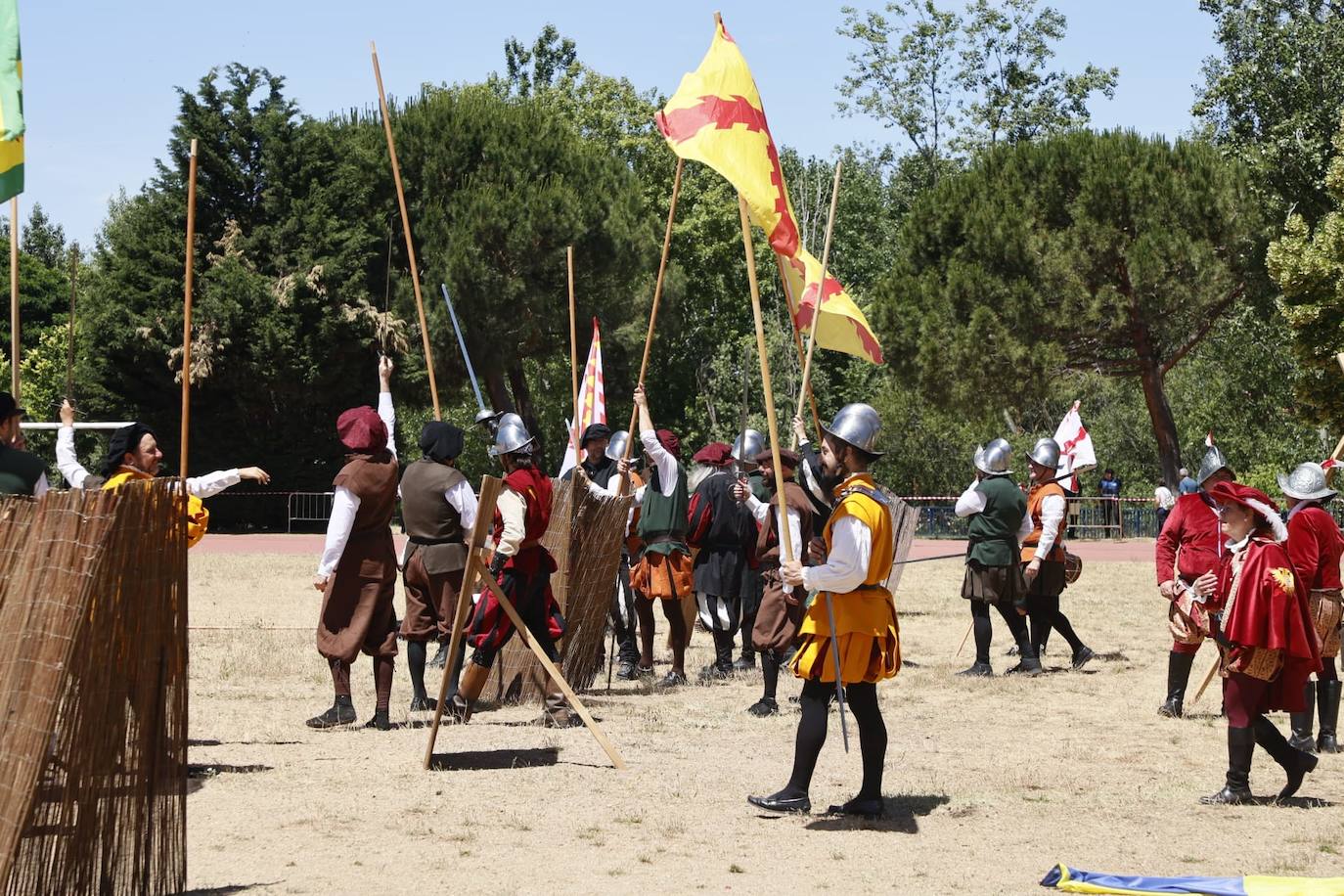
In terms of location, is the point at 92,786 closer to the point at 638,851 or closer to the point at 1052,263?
the point at 638,851

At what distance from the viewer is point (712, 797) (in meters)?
7.50

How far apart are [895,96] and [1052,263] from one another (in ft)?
63.2

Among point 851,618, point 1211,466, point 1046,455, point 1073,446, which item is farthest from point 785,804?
point 1073,446

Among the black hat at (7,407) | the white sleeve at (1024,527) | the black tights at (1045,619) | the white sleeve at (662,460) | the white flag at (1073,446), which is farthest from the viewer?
the white flag at (1073,446)

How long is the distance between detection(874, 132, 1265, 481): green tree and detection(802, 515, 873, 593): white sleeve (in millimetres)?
27205

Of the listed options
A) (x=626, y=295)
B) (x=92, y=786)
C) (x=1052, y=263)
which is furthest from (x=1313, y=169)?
(x=92, y=786)

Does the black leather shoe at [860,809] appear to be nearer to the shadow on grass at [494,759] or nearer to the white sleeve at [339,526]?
the shadow on grass at [494,759]

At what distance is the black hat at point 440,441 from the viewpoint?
372 inches

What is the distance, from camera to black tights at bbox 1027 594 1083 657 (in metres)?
12.6

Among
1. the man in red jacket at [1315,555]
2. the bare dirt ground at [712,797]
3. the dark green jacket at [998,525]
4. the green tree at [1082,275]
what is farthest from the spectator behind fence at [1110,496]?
the man in red jacket at [1315,555]

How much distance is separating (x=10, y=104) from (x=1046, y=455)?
8466mm

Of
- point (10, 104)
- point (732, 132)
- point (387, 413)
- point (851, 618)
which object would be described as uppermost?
point (732, 132)

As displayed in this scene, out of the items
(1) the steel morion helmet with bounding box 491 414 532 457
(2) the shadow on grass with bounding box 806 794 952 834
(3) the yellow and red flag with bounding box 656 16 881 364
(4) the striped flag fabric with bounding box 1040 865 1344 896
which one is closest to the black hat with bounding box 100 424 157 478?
(1) the steel morion helmet with bounding box 491 414 532 457

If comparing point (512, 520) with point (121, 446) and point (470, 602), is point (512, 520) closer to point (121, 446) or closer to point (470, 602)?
point (470, 602)
